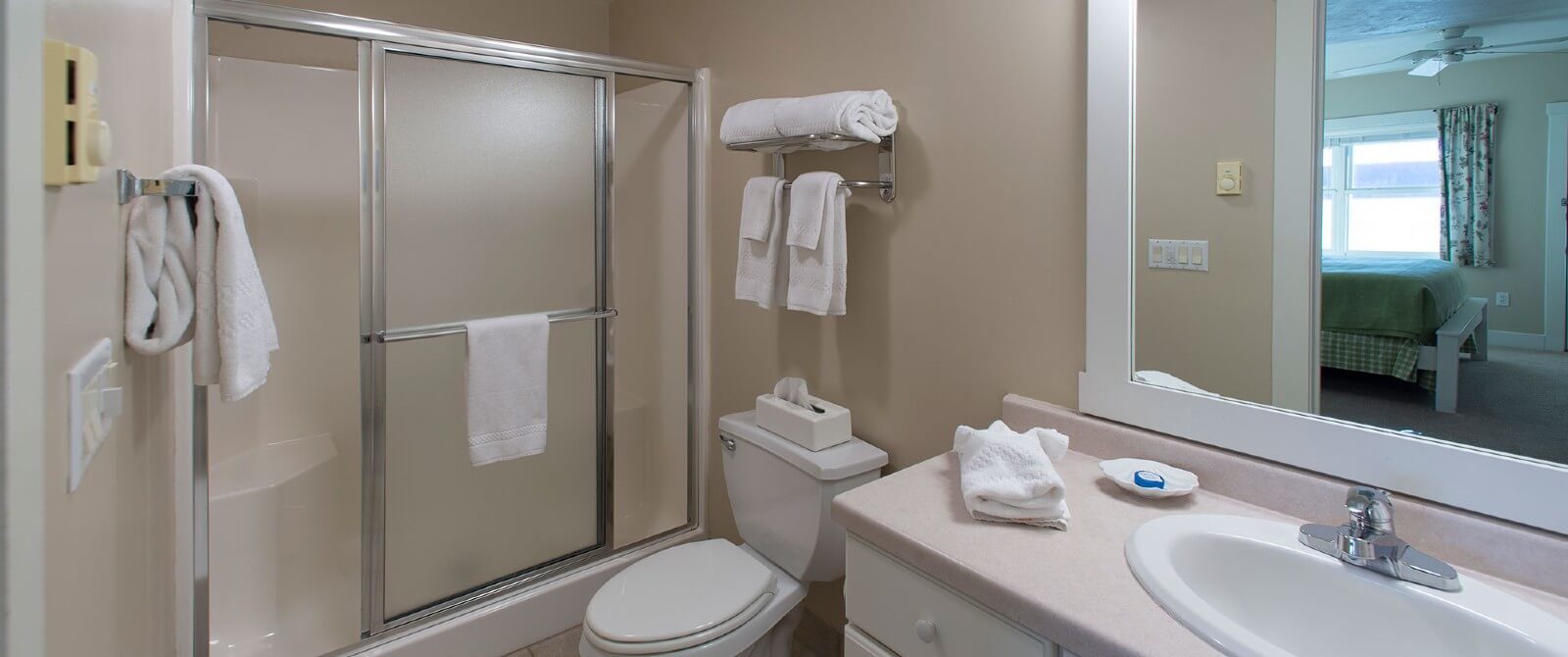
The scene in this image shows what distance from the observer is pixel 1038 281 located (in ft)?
4.99

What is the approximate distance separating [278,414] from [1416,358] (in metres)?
2.76

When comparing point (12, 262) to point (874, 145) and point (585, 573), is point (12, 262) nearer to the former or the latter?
point (874, 145)

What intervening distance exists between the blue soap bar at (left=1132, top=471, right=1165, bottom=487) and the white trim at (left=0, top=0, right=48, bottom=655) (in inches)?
51.3

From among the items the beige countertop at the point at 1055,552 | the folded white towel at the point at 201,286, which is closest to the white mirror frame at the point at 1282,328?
the beige countertop at the point at 1055,552

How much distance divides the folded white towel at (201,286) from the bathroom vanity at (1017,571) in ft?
3.36

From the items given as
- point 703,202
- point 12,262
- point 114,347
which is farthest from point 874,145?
point 12,262

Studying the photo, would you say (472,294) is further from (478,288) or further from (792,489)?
(792,489)

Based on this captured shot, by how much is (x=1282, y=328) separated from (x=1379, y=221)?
0.21 metres

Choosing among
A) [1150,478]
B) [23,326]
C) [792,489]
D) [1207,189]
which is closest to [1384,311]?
[1207,189]

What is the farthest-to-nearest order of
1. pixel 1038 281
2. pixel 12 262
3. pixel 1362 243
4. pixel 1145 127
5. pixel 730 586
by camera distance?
pixel 730 586 < pixel 1038 281 < pixel 1145 127 < pixel 1362 243 < pixel 12 262

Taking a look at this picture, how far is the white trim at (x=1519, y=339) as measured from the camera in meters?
0.96

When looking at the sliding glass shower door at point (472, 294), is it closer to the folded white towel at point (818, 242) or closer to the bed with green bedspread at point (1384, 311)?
the folded white towel at point (818, 242)

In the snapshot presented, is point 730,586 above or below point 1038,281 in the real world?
below

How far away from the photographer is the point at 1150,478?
1203 mm
